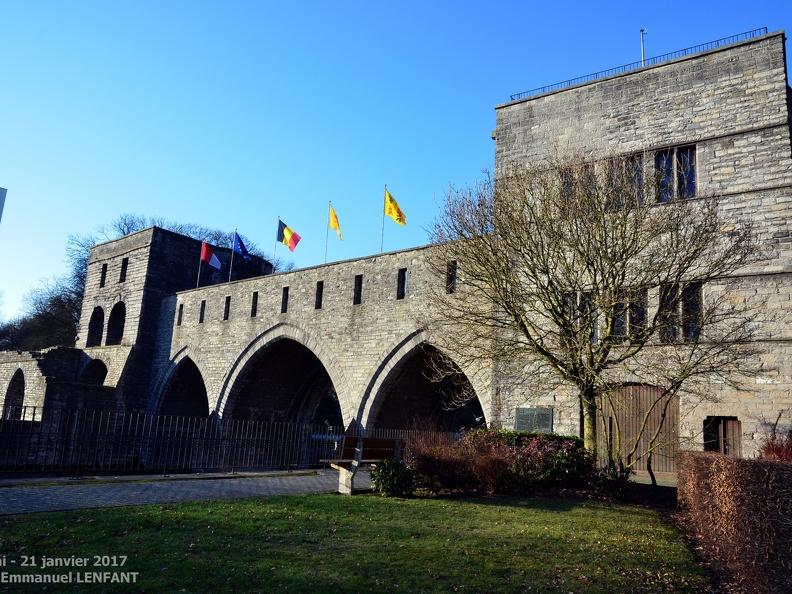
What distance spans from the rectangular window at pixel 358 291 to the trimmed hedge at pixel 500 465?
9035 mm

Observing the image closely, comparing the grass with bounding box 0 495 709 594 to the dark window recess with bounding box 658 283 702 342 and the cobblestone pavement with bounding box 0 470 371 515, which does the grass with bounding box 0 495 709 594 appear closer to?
the cobblestone pavement with bounding box 0 470 371 515

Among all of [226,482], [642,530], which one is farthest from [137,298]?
[642,530]

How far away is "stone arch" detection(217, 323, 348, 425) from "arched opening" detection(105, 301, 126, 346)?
9.39m

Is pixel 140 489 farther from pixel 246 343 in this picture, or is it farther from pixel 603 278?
pixel 246 343

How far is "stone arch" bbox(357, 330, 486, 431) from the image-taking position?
17.6 m

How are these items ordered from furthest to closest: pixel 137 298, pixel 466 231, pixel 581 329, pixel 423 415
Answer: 1. pixel 137 298
2. pixel 423 415
3. pixel 466 231
4. pixel 581 329

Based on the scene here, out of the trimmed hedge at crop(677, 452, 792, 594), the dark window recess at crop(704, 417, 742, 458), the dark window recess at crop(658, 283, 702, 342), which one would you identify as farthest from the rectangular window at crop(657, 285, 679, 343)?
the trimmed hedge at crop(677, 452, 792, 594)

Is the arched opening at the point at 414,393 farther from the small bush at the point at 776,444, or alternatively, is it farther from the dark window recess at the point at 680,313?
the small bush at the point at 776,444

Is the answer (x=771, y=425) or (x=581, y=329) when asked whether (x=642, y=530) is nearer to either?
(x=581, y=329)

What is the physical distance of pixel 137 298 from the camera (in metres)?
27.5

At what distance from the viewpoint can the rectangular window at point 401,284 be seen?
1823cm

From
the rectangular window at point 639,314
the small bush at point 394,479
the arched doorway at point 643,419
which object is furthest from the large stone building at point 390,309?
the small bush at point 394,479

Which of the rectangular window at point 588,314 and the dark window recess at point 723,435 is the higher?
the rectangular window at point 588,314

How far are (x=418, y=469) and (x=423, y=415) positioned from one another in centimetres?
1024
